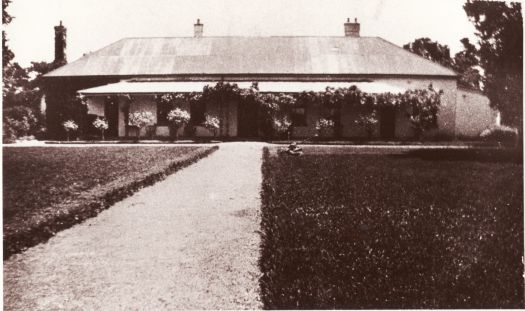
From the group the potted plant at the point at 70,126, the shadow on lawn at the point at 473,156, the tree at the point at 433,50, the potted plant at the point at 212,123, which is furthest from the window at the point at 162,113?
the tree at the point at 433,50

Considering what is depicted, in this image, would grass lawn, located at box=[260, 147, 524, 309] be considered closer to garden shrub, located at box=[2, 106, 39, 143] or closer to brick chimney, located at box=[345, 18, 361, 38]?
garden shrub, located at box=[2, 106, 39, 143]

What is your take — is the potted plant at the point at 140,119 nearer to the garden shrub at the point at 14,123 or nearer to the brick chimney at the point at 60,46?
the brick chimney at the point at 60,46

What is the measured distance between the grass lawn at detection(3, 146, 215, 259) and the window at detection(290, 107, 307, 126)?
11.0 meters

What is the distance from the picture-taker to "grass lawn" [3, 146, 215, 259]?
5.34 meters

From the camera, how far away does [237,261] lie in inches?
185

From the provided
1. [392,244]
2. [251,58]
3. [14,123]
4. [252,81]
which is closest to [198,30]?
[251,58]

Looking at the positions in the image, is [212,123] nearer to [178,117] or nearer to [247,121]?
[178,117]

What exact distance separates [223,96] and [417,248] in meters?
19.2

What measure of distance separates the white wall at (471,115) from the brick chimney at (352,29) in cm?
645

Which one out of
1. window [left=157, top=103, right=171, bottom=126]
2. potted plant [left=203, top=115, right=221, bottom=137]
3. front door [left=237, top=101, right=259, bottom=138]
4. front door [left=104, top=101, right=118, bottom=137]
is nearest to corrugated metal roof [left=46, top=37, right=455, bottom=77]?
front door [left=104, top=101, right=118, bottom=137]

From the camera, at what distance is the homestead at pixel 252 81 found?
952 inches

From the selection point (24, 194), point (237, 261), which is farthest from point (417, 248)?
point (24, 194)

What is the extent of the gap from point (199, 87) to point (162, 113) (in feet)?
7.60

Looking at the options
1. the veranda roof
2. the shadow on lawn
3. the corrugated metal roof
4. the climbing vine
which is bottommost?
the shadow on lawn
